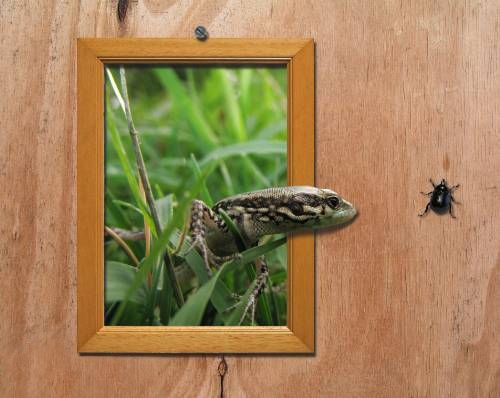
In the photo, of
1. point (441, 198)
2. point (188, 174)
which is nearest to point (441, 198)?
point (441, 198)

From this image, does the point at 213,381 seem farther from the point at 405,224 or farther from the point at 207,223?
the point at 405,224

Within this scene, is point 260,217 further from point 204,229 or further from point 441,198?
point 441,198

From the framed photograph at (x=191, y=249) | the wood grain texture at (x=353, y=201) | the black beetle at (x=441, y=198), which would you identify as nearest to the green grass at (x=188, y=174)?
the framed photograph at (x=191, y=249)

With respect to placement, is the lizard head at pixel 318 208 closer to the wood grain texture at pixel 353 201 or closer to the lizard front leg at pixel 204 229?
the wood grain texture at pixel 353 201

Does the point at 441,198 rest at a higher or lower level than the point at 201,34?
lower

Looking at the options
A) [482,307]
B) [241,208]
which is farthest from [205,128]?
[482,307]

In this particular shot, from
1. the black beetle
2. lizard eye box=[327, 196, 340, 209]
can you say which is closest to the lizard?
lizard eye box=[327, 196, 340, 209]

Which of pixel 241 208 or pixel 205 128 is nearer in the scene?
pixel 241 208

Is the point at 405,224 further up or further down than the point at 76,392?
further up
